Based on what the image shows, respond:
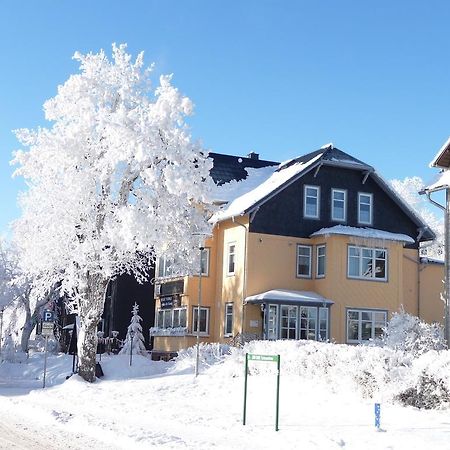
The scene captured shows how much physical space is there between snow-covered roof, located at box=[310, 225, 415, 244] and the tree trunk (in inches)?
470

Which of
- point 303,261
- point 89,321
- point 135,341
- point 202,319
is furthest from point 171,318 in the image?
point 89,321

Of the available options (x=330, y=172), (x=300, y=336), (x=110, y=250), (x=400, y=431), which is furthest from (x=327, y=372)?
(x=330, y=172)

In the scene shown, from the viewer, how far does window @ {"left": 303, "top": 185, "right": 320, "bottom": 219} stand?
34781 millimetres

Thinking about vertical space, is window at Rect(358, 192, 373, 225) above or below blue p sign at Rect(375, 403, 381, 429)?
above

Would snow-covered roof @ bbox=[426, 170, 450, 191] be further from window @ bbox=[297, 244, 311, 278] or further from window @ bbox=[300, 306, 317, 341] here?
window @ bbox=[297, 244, 311, 278]

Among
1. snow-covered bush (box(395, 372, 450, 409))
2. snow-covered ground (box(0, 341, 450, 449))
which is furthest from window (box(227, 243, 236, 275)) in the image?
snow-covered bush (box(395, 372, 450, 409))

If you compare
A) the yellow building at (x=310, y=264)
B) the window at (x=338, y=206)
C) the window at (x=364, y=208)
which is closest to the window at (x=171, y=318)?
the yellow building at (x=310, y=264)

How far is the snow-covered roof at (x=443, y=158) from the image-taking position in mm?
23639

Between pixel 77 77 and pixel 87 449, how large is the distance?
52.4 ft

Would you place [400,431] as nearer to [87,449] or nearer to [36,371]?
[87,449]

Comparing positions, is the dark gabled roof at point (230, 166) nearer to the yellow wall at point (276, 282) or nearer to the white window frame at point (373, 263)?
the yellow wall at point (276, 282)

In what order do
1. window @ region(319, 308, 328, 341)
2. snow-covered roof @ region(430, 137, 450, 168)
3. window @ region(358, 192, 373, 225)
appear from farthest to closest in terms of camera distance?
window @ region(358, 192, 373, 225)
window @ region(319, 308, 328, 341)
snow-covered roof @ region(430, 137, 450, 168)

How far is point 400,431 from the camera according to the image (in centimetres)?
1390

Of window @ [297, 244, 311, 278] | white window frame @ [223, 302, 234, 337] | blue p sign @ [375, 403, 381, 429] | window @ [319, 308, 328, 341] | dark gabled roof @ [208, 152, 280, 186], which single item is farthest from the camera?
dark gabled roof @ [208, 152, 280, 186]
